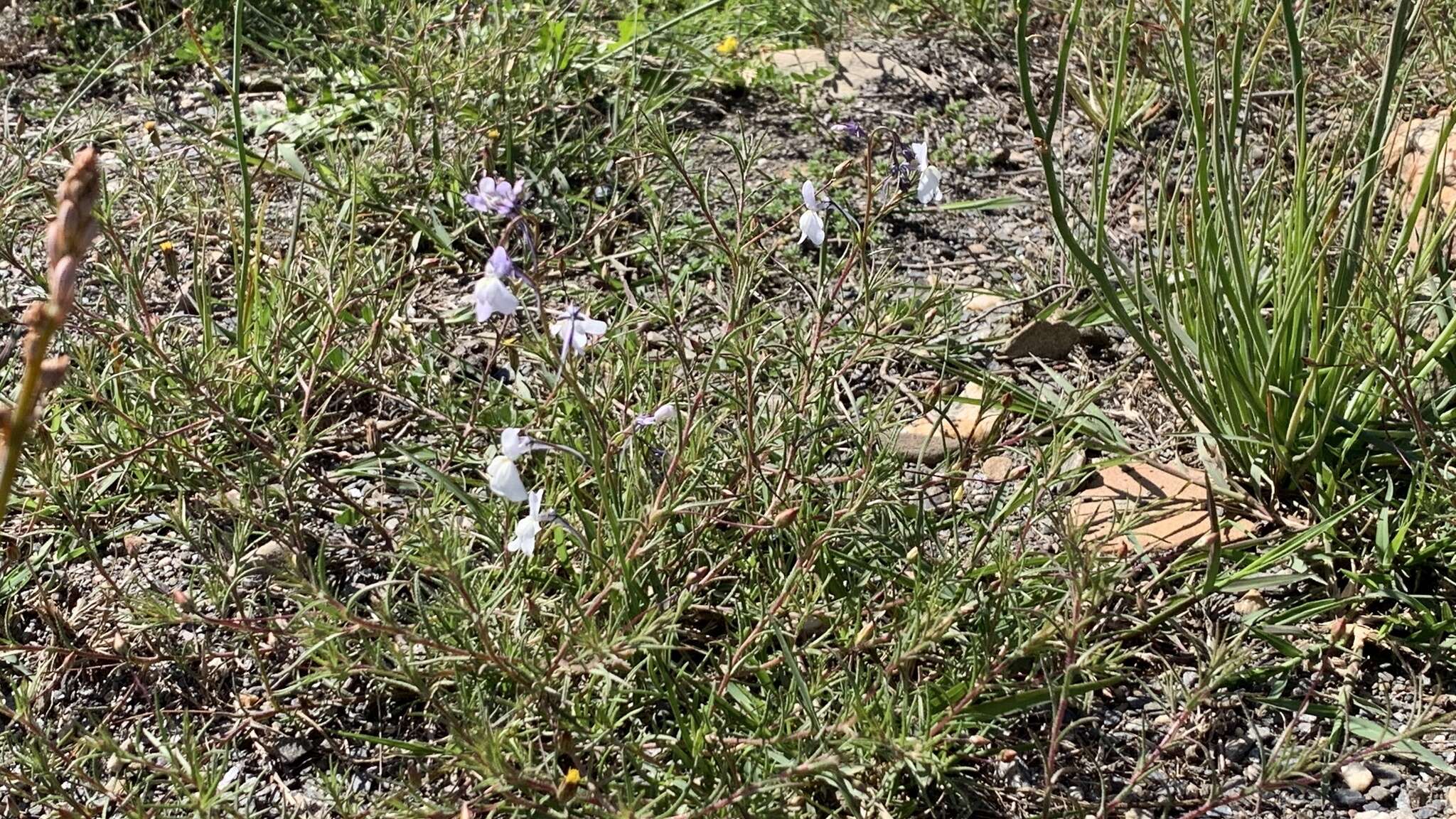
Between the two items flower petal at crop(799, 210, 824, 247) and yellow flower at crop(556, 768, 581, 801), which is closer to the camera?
yellow flower at crop(556, 768, 581, 801)

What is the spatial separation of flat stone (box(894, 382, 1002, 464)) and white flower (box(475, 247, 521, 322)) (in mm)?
1069

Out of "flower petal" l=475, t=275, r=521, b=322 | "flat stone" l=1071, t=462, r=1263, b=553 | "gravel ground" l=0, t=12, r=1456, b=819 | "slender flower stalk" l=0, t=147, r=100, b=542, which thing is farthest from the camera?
"flat stone" l=1071, t=462, r=1263, b=553

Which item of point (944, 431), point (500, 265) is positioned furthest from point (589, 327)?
point (944, 431)

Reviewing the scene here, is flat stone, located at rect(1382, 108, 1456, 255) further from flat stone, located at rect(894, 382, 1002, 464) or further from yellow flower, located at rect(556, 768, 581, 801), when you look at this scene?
yellow flower, located at rect(556, 768, 581, 801)

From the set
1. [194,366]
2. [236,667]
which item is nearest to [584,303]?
[194,366]

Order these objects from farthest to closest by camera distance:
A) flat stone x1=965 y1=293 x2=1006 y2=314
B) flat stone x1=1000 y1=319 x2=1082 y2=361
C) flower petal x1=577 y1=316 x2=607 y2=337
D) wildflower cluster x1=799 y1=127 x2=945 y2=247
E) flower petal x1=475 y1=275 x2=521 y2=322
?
flat stone x1=965 y1=293 x2=1006 y2=314
flat stone x1=1000 y1=319 x2=1082 y2=361
wildflower cluster x1=799 y1=127 x2=945 y2=247
flower petal x1=577 y1=316 x2=607 y2=337
flower petal x1=475 y1=275 x2=521 y2=322

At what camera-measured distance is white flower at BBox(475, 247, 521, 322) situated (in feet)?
5.45

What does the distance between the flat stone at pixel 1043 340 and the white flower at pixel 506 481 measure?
146 cm

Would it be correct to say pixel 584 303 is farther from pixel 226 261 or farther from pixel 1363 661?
pixel 1363 661

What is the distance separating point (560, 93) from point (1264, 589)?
6.75 ft

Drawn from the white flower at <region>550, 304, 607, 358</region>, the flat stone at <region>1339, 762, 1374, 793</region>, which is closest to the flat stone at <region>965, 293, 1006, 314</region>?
the flat stone at <region>1339, 762, 1374, 793</region>

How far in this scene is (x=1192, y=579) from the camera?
7.40 ft

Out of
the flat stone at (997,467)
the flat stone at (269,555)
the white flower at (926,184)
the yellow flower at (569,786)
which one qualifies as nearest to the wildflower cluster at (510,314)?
the yellow flower at (569,786)

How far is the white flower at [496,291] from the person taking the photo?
1662 mm
